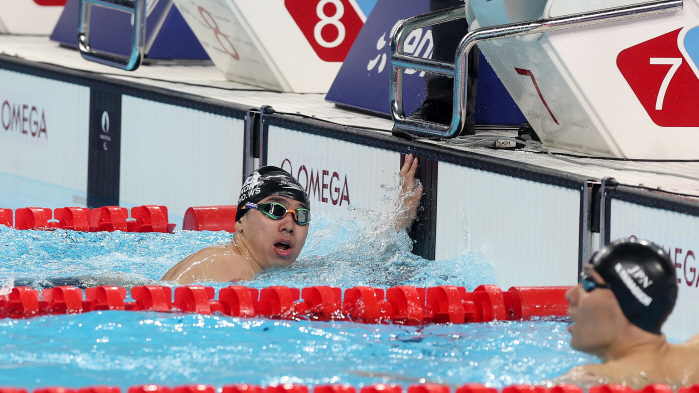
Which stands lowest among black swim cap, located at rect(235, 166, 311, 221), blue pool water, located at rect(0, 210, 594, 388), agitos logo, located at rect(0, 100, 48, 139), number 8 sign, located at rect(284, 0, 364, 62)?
blue pool water, located at rect(0, 210, 594, 388)

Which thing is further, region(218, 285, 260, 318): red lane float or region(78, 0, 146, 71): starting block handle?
region(78, 0, 146, 71): starting block handle

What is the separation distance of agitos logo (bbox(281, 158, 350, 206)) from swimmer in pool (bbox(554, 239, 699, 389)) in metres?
2.61

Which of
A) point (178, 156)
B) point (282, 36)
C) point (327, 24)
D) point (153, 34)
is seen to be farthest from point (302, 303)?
point (153, 34)

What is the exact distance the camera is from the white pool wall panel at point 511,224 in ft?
13.2

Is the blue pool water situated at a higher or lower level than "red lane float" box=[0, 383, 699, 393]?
lower

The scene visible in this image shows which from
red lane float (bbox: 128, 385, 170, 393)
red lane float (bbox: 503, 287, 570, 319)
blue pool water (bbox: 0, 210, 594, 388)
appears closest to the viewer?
red lane float (bbox: 128, 385, 170, 393)

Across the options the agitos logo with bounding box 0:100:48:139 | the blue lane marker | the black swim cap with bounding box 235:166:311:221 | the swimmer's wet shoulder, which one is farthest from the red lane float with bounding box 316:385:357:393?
the agitos logo with bounding box 0:100:48:139

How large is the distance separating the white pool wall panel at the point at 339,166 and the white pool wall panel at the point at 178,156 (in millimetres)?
349

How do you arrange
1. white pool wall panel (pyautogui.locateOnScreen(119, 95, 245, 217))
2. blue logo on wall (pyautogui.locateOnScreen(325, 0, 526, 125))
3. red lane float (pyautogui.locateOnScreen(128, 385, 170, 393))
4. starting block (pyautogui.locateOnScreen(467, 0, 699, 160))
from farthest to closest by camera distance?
white pool wall panel (pyautogui.locateOnScreen(119, 95, 245, 217)), blue logo on wall (pyautogui.locateOnScreen(325, 0, 526, 125)), starting block (pyautogui.locateOnScreen(467, 0, 699, 160)), red lane float (pyautogui.locateOnScreen(128, 385, 170, 393))

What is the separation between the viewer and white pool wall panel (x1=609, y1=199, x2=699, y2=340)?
357cm

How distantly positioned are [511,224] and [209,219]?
155 centimetres

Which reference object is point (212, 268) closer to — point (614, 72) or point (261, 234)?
point (261, 234)

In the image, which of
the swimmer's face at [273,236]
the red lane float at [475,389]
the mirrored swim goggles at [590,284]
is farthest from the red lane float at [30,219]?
the mirrored swim goggles at [590,284]

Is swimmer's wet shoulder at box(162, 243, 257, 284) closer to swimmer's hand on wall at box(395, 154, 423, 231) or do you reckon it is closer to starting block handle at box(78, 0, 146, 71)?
swimmer's hand on wall at box(395, 154, 423, 231)
